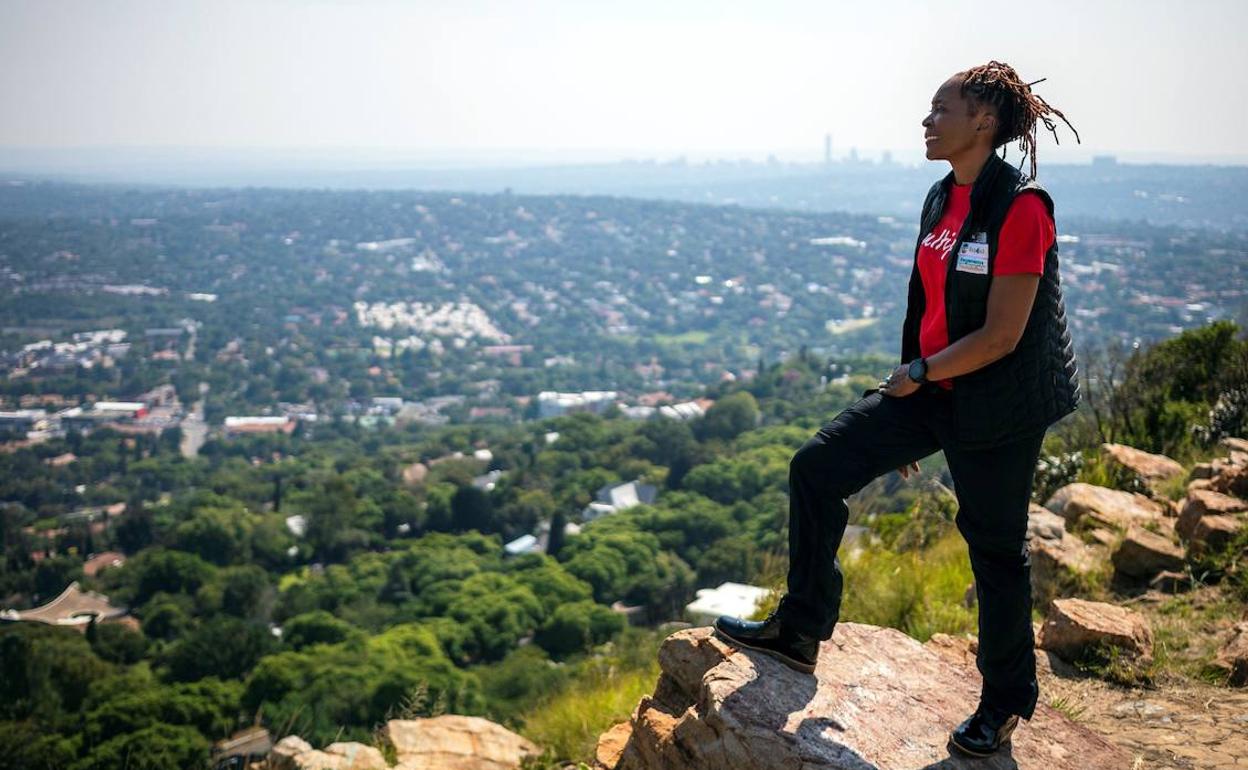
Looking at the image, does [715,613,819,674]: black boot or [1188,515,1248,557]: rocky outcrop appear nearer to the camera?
[715,613,819,674]: black boot

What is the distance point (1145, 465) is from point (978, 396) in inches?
155

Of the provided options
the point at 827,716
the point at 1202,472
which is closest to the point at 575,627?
the point at 1202,472

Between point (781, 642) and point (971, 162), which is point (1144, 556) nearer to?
point (781, 642)

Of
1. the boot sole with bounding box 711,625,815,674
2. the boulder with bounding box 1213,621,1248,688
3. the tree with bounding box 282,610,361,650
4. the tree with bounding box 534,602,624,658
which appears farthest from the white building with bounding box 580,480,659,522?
the boot sole with bounding box 711,625,815,674

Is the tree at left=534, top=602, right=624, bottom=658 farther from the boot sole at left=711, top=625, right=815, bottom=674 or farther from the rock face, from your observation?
the boot sole at left=711, top=625, right=815, bottom=674

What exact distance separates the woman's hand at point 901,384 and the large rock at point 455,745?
2.35 meters

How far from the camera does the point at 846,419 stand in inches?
92.4

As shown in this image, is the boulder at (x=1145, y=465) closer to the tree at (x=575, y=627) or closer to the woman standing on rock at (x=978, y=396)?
the woman standing on rock at (x=978, y=396)

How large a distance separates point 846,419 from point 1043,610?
7.00 ft

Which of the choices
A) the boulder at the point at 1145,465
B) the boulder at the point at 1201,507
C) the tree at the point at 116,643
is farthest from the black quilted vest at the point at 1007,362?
the tree at the point at 116,643

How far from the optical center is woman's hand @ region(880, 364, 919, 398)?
222 cm

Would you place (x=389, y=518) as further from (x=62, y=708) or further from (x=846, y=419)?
(x=846, y=419)

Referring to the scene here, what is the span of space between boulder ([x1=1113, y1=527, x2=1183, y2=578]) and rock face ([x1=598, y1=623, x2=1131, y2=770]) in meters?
1.65

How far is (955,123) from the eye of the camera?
2.19 meters
